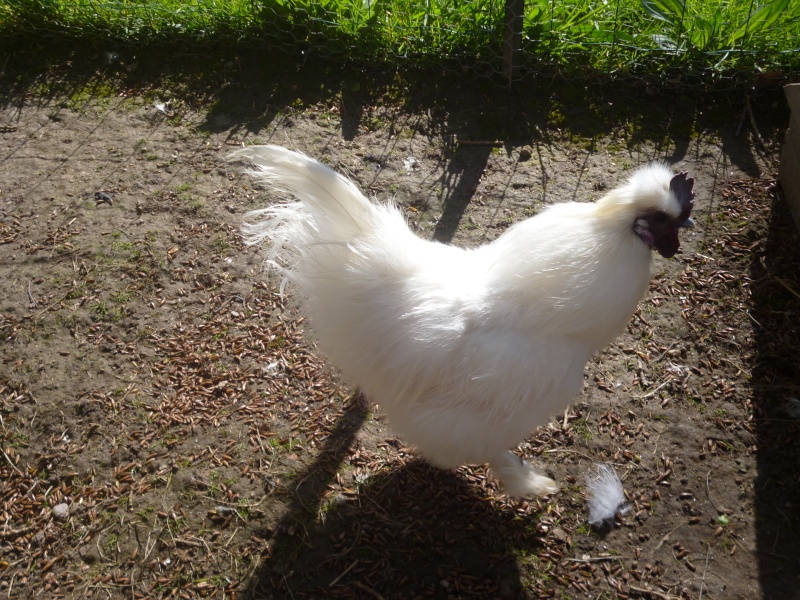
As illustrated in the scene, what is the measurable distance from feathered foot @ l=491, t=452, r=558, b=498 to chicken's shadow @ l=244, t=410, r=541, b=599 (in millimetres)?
227

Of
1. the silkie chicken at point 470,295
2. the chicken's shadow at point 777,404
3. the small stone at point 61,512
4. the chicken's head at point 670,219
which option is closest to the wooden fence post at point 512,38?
the chicken's shadow at point 777,404

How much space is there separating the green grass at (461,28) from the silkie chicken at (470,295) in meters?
2.75

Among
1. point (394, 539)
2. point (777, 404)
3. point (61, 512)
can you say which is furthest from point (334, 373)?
point (777, 404)

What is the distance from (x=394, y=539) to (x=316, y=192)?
173 centimetres

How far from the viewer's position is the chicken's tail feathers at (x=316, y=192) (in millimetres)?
2377

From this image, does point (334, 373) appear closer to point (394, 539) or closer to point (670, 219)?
point (394, 539)

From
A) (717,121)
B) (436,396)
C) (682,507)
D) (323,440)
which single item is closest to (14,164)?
(323,440)

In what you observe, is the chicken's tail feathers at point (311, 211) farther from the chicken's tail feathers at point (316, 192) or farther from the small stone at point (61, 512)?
the small stone at point (61, 512)

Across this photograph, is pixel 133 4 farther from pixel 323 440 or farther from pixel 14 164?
pixel 323 440

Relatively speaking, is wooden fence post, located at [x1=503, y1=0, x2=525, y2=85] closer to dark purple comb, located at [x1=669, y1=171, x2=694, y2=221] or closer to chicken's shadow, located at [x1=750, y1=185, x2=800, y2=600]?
chicken's shadow, located at [x1=750, y1=185, x2=800, y2=600]

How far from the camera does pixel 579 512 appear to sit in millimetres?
2896

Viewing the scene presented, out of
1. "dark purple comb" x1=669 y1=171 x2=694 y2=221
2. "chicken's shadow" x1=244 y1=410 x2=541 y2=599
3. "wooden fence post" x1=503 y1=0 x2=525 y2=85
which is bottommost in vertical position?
"chicken's shadow" x1=244 y1=410 x2=541 y2=599

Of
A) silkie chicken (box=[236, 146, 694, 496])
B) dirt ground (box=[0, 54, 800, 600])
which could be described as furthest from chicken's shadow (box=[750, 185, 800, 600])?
silkie chicken (box=[236, 146, 694, 496])

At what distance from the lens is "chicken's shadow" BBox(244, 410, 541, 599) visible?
268cm
